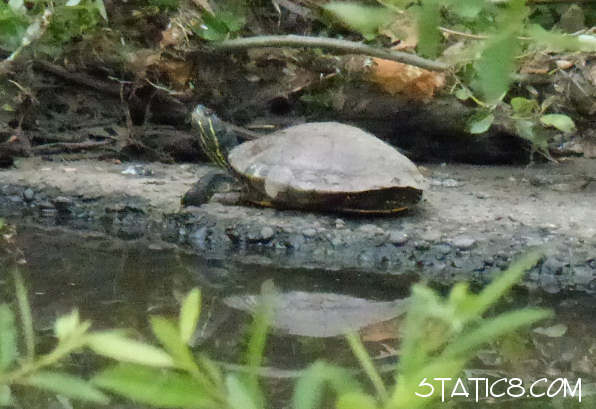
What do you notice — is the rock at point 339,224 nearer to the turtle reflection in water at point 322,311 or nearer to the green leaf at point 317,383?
the turtle reflection in water at point 322,311

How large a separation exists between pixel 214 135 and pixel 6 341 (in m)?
3.56

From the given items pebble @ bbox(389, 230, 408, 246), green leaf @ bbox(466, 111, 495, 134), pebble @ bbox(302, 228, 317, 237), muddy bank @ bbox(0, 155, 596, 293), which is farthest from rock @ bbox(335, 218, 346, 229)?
green leaf @ bbox(466, 111, 495, 134)

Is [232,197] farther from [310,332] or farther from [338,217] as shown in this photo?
[310,332]

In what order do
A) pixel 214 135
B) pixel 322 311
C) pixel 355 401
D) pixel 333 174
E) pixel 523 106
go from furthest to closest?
pixel 214 135 < pixel 523 106 < pixel 333 174 < pixel 322 311 < pixel 355 401

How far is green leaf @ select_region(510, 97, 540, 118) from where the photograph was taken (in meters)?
3.61

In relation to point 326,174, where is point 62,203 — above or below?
below

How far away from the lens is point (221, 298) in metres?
2.45

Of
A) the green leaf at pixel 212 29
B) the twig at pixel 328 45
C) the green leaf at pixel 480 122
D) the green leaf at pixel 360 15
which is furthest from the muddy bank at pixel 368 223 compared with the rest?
the green leaf at pixel 360 15

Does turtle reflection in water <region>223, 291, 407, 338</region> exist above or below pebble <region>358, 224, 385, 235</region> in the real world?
below

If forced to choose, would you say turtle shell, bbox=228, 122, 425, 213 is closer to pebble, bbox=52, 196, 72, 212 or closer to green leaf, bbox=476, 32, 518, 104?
pebble, bbox=52, 196, 72, 212

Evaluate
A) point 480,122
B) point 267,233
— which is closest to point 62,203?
point 267,233

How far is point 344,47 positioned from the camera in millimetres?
3633

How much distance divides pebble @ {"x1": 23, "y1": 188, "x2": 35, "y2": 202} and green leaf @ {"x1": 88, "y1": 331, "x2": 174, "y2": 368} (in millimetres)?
3621

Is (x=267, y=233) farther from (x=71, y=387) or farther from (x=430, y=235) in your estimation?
(x=71, y=387)
